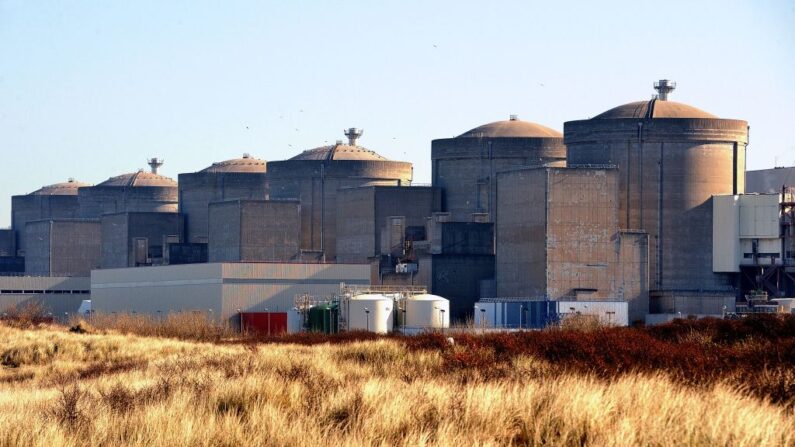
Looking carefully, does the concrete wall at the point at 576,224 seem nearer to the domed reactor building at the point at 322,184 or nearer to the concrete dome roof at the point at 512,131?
the concrete dome roof at the point at 512,131

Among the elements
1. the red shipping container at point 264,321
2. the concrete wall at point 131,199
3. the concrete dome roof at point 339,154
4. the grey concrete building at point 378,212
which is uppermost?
the concrete dome roof at point 339,154

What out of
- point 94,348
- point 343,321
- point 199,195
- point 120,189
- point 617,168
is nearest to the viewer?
point 94,348

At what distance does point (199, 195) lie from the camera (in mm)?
108500

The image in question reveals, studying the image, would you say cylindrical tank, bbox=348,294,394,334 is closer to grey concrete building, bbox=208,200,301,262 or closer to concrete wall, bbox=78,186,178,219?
grey concrete building, bbox=208,200,301,262

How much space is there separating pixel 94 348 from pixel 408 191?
139 ft

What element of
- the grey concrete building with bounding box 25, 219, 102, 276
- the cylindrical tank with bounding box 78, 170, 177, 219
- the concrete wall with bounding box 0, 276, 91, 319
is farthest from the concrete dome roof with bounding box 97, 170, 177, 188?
the concrete wall with bounding box 0, 276, 91, 319

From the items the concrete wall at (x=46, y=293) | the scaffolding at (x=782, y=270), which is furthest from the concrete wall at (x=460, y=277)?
the concrete wall at (x=46, y=293)

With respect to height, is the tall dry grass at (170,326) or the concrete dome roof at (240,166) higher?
the concrete dome roof at (240,166)

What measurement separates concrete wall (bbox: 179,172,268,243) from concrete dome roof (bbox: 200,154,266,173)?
2036 mm

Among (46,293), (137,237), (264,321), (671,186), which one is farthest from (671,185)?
(46,293)

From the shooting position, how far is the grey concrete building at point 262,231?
94188 mm

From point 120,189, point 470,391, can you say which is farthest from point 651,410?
point 120,189

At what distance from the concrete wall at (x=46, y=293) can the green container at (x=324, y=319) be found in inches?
1225

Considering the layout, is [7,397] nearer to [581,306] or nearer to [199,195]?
[581,306]
